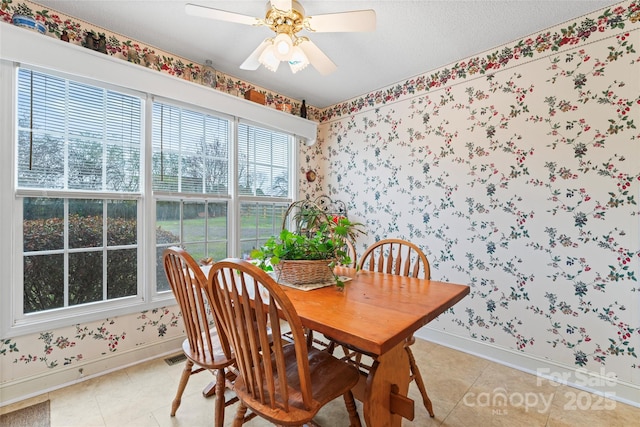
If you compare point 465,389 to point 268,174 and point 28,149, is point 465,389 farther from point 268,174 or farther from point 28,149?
point 28,149

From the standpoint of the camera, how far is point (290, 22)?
1.57 m

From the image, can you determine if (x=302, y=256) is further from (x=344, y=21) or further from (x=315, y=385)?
(x=344, y=21)

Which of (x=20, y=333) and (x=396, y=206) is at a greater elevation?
(x=396, y=206)

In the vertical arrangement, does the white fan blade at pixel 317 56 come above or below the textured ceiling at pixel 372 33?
below

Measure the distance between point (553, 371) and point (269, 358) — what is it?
224 cm

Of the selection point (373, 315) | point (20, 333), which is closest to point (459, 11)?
point (373, 315)

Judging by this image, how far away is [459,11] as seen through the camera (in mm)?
1905

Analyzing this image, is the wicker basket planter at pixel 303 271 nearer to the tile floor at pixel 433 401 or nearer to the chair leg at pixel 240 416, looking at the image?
the chair leg at pixel 240 416

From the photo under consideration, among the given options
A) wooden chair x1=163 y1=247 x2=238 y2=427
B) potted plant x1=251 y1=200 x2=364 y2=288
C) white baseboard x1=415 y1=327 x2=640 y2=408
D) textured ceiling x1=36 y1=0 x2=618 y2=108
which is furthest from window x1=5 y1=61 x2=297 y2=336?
white baseboard x1=415 y1=327 x2=640 y2=408

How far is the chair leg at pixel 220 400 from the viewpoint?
1298mm

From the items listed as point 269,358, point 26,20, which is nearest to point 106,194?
point 26,20

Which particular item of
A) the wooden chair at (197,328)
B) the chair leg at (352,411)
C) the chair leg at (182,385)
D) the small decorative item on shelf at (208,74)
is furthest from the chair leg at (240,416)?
the small decorative item on shelf at (208,74)

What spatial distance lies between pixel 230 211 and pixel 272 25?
5.56ft

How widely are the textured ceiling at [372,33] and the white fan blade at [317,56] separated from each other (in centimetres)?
35
